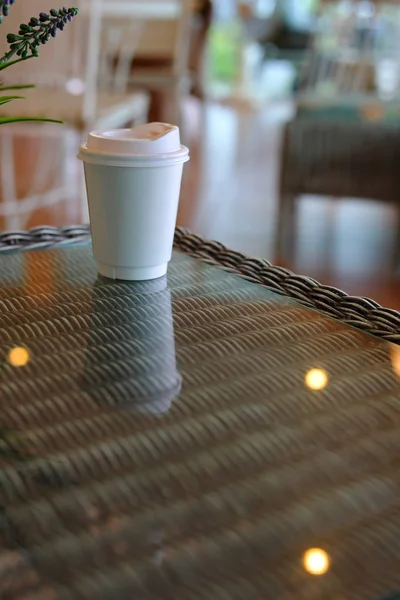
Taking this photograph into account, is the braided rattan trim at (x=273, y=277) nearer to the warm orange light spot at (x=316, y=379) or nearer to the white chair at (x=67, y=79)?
the warm orange light spot at (x=316, y=379)

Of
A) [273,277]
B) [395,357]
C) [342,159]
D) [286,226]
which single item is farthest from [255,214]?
[395,357]

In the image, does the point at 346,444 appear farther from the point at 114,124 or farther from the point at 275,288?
the point at 114,124

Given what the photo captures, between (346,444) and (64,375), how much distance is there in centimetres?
20

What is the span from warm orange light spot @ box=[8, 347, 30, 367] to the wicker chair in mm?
1661

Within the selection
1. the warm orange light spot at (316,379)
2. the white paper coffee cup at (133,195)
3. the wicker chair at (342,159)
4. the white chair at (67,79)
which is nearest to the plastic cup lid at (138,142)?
the white paper coffee cup at (133,195)

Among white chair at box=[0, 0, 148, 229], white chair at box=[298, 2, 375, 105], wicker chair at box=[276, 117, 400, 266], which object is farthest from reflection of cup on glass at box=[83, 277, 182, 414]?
white chair at box=[298, 2, 375, 105]

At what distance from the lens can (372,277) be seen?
80.0 inches

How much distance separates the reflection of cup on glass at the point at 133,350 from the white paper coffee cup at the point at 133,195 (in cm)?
3

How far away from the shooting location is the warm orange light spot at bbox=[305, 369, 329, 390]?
0.55 m

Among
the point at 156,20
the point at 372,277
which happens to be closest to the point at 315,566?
the point at 372,277

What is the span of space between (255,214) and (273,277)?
1941 millimetres

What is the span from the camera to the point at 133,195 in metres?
0.71

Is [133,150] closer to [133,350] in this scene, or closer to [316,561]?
[133,350]

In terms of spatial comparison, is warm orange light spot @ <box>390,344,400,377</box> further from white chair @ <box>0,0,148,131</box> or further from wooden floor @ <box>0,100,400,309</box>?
white chair @ <box>0,0,148,131</box>
